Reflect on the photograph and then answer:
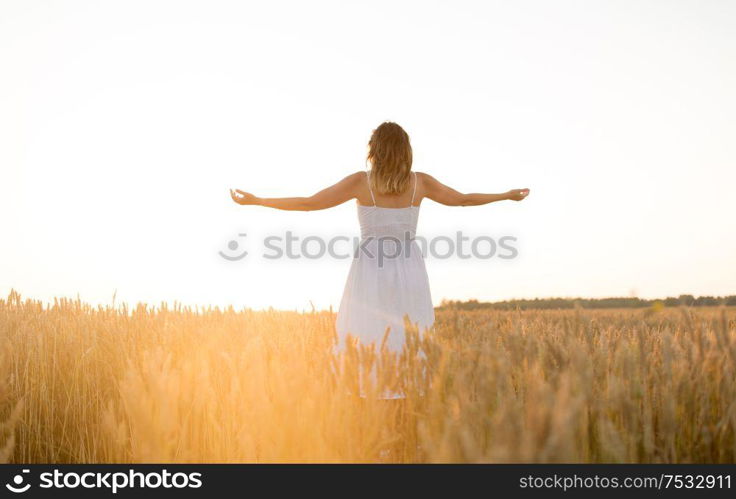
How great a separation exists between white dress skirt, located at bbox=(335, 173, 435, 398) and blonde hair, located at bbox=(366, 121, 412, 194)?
172mm

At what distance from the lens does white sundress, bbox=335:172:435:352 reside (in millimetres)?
4621

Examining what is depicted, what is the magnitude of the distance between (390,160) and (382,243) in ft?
2.22

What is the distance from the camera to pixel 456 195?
4930 mm

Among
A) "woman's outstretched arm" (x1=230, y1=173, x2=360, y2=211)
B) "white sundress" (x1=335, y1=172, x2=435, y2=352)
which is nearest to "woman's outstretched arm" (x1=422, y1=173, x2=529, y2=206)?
"white sundress" (x1=335, y1=172, x2=435, y2=352)

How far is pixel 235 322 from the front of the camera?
7539 mm

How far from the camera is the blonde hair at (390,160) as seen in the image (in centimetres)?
445

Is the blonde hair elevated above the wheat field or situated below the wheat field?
above

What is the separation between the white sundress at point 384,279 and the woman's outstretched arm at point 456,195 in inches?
7.5
